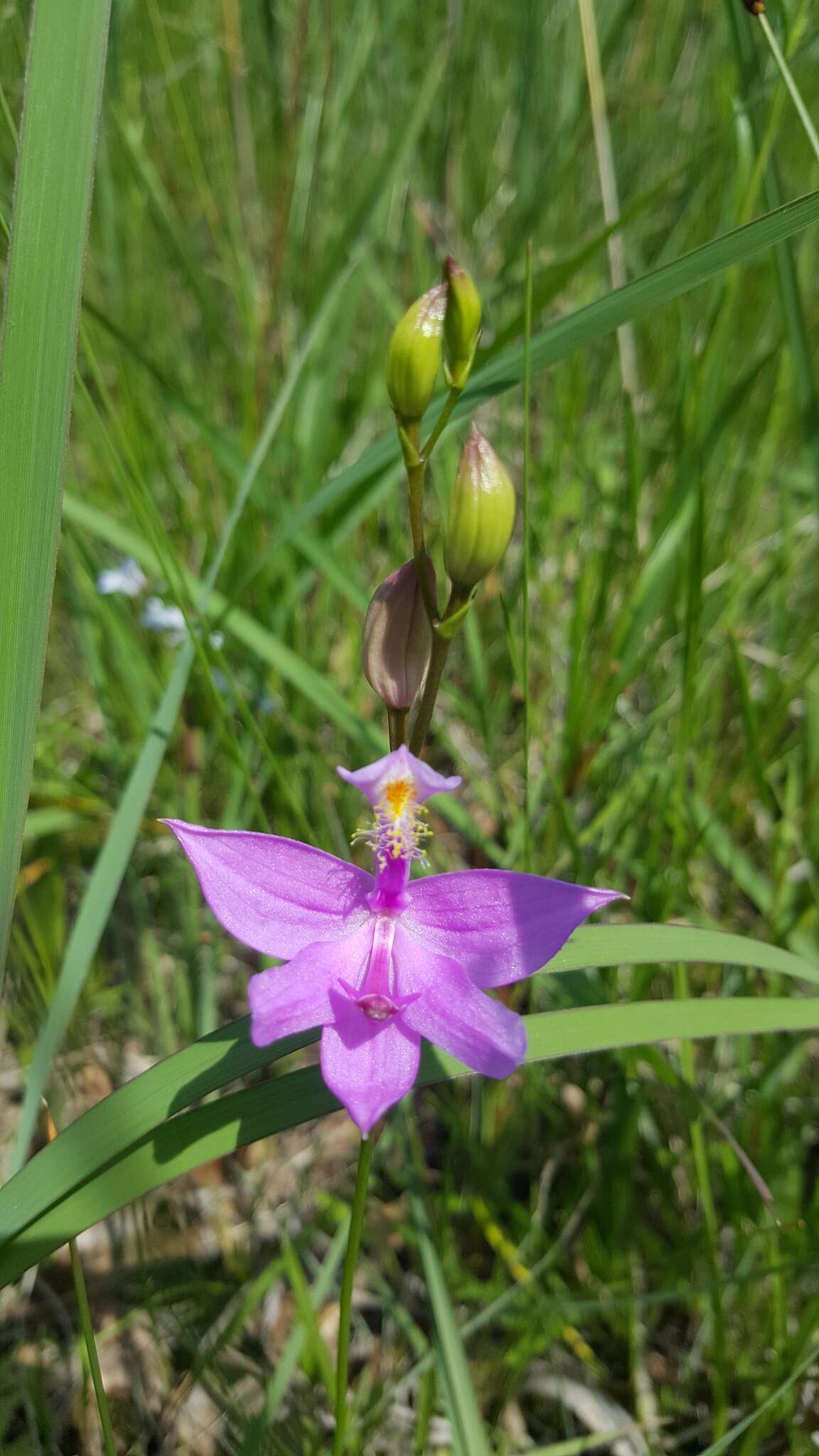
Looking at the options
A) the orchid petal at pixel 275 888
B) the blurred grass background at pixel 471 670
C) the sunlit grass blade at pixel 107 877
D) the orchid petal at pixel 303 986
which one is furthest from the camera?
the blurred grass background at pixel 471 670

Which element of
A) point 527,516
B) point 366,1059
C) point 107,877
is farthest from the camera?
point 107,877

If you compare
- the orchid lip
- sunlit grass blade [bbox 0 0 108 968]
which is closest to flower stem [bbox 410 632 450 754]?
the orchid lip

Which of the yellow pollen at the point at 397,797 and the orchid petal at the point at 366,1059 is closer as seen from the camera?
the orchid petal at the point at 366,1059

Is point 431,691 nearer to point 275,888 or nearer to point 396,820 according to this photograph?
point 396,820

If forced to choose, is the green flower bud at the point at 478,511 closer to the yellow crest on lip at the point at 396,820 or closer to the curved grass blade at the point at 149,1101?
the yellow crest on lip at the point at 396,820

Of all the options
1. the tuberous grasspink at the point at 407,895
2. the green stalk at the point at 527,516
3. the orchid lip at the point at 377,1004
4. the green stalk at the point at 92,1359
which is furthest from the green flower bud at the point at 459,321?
the green stalk at the point at 92,1359

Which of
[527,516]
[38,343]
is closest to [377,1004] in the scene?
[527,516]
